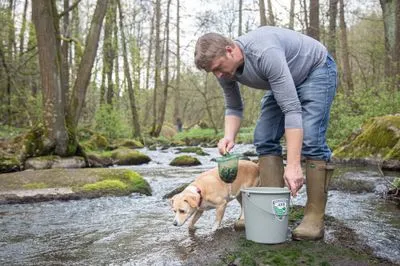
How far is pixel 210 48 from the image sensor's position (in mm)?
3279

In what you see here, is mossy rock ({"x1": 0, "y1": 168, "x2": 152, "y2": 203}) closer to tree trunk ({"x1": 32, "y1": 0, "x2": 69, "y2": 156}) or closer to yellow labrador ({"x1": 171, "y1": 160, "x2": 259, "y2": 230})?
yellow labrador ({"x1": 171, "y1": 160, "x2": 259, "y2": 230})

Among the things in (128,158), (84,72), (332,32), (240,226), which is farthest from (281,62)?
(332,32)

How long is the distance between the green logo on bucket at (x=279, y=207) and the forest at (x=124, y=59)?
29.2ft

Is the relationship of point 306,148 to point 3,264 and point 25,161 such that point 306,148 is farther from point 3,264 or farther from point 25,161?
point 25,161

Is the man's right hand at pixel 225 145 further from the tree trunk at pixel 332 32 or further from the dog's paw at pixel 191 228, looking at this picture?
the tree trunk at pixel 332 32

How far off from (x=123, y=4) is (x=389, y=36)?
16.1m

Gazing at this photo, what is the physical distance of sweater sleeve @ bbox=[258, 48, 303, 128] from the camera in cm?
329

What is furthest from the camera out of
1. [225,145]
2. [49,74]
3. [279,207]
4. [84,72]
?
[84,72]

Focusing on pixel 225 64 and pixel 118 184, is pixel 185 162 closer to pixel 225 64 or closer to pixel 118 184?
pixel 118 184

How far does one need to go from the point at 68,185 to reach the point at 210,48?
500 cm

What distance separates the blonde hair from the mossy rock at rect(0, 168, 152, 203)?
462 cm

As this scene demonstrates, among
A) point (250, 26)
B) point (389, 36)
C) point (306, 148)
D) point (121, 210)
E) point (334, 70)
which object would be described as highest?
point (250, 26)

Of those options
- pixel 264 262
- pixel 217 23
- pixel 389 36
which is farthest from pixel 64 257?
pixel 217 23

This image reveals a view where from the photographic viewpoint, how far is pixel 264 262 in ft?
10.7
